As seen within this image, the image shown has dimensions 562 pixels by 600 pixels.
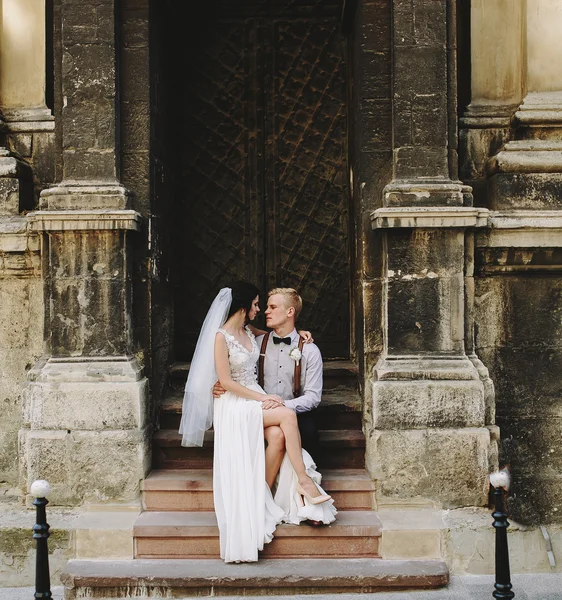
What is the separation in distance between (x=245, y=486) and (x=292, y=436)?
1.60ft

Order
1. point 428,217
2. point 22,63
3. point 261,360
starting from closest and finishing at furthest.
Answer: point 428,217
point 261,360
point 22,63

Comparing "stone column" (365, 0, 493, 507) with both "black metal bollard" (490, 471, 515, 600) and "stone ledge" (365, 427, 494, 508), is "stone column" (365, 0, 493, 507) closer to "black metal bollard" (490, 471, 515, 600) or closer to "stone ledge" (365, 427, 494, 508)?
"stone ledge" (365, 427, 494, 508)

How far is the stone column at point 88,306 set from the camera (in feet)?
18.3

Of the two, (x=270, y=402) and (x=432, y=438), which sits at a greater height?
(x=270, y=402)

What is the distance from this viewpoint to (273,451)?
5.40 metres

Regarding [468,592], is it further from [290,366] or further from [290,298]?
[290,298]

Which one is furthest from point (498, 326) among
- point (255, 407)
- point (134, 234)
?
point (134, 234)

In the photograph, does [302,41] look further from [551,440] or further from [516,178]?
[551,440]

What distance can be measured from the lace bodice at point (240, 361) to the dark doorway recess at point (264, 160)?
1475mm

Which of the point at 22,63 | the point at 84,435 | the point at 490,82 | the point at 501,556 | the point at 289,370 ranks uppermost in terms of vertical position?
the point at 22,63

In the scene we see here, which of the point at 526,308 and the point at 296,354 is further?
the point at 526,308

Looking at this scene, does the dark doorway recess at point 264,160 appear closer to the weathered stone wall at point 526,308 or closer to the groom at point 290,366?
the groom at point 290,366

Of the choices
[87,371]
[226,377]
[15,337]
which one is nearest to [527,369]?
[226,377]

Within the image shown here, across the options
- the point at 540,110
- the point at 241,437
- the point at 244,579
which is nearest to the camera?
the point at 244,579
